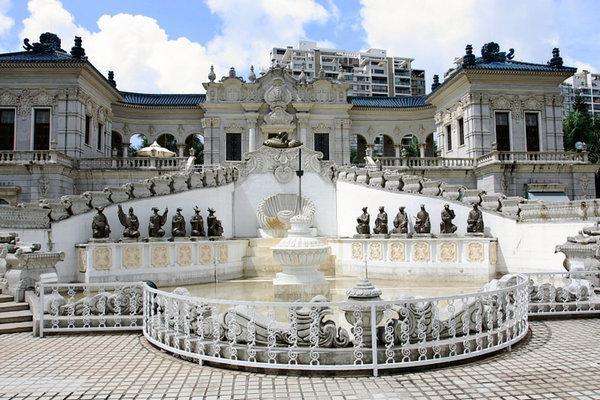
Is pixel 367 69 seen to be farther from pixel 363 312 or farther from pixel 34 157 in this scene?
pixel 363 312

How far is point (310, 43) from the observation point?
4360 inches

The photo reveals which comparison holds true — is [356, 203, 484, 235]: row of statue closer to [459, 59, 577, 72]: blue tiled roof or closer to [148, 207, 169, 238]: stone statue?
[148, 207, 169, 238]: stone statue

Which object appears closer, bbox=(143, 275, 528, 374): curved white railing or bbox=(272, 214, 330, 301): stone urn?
bbox=(143, 275, 528, 374): curved white railing

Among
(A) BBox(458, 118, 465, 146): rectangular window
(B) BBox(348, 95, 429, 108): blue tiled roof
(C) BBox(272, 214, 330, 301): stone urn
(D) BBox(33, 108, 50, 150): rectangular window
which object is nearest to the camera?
(C) BBox(272, 214, 330, 301): stone urn

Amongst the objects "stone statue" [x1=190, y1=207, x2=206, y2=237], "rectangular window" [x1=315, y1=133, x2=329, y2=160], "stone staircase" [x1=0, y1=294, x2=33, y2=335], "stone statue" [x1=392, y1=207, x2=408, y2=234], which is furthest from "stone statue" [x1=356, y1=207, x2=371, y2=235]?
"rectangular window" [x1=315, y1=133, x2=329, y2=160]

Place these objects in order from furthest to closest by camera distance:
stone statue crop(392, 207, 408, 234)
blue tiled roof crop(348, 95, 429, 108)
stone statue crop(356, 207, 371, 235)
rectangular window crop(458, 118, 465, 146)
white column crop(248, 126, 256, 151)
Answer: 1. blue tiled roof crop(348, 95, 429, 108)
2. rectangular window crop(458, 118, 465, 146)
3. white column crop(248, 126, 256, 151)
4. stone statue crop(356, 207, 371, 235)
5. stone statue crop(392, 207, 408, 234)

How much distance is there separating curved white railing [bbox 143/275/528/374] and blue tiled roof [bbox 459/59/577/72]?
27.7 m

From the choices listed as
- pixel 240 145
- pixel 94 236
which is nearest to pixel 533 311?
pixel 94 236

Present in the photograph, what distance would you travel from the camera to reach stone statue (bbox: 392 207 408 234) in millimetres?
17656

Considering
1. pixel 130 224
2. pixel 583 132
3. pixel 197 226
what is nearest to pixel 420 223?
pixel 197 226

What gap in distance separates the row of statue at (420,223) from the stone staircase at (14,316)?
11707 millimetres

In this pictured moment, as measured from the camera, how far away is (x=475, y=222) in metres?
16.8

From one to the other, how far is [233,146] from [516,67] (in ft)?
66.7

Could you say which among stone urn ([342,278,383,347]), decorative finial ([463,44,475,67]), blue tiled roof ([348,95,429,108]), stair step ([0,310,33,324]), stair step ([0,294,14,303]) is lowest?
stair step ([0,310,33,324])
